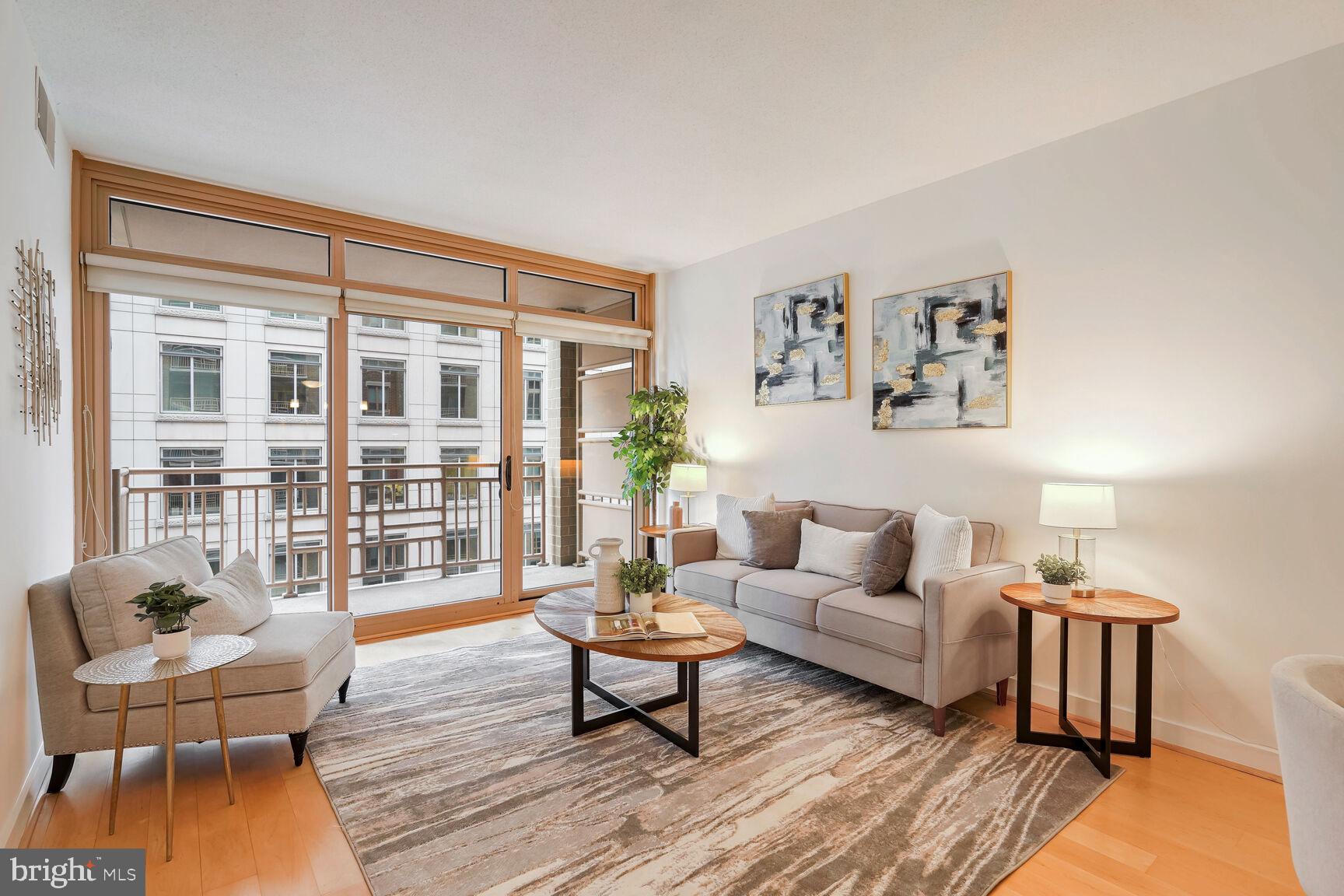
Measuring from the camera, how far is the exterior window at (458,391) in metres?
4.54

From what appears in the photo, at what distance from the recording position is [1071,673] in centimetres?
304

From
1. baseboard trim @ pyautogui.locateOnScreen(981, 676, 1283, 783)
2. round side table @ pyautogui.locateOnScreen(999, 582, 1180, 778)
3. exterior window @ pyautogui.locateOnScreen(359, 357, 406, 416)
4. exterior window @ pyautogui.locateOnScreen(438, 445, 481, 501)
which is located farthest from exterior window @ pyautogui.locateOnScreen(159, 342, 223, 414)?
baseboard trim @ pyautogui.locateOnScreen(981, 676, 1283, 783)

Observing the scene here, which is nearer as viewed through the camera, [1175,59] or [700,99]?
[1175,59]

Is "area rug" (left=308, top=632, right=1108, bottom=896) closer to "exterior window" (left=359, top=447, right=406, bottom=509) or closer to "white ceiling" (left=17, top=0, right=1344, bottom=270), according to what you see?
"exterior window" (left=359, top=447, right=406, bottom=509)

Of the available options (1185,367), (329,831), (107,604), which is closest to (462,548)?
(107,604)

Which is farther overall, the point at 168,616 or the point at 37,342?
the point at 37,342

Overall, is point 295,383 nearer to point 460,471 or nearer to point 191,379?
point 191,379

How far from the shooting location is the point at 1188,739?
2676 millimetres

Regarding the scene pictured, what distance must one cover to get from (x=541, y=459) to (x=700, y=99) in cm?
320

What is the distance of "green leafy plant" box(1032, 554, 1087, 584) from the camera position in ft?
8.45

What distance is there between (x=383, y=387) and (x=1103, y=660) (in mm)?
4282

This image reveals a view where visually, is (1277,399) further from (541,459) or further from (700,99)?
(541,459)

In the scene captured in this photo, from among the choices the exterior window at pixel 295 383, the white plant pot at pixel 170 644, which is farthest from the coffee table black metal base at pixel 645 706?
the exterior window at pixel 295 383

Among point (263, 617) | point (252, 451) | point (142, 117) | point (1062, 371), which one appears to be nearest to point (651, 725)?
point (263, 617)
